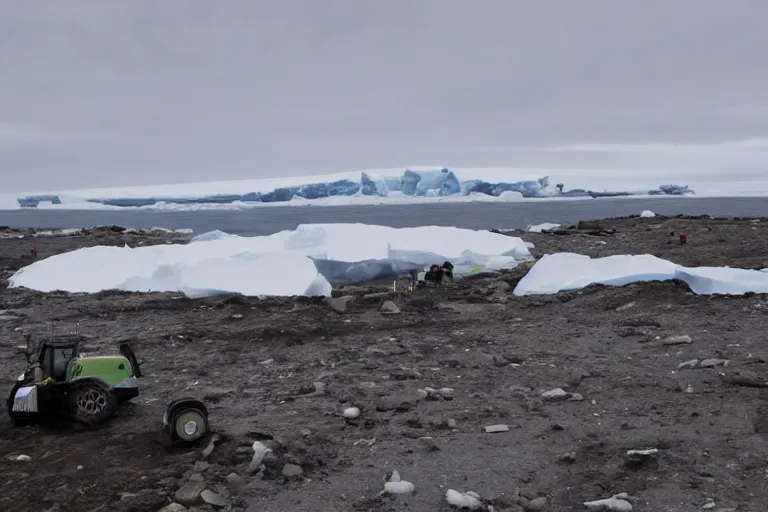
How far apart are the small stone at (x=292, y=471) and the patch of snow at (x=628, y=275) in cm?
594

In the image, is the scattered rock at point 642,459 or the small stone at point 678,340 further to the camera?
the small stone at point 678,340

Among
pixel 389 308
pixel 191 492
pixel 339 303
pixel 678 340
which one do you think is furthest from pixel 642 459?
pixel 339 303

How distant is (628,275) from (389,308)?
10.00 ft

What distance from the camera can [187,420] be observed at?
3664 mm

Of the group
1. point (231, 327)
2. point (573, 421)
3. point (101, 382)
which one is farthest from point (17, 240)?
point (573, 421)

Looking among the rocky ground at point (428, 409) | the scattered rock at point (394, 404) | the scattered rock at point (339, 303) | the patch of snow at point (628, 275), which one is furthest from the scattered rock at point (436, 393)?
the patch of snow at point (628, 275)

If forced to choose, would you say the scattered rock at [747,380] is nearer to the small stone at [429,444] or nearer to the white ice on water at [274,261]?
the small stone at [429,444]

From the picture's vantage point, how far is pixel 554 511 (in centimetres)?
295

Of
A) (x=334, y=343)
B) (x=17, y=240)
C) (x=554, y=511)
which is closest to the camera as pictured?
(x=554, y=511)

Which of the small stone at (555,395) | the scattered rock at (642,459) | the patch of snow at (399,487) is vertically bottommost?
the patch of snow at (399,487)

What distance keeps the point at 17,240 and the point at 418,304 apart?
1653cm

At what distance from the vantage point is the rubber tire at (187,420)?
3.62 m

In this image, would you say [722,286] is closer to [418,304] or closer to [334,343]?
[418,304]

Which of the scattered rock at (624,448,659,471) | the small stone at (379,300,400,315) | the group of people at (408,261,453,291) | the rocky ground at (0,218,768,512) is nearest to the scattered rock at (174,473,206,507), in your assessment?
the rocky ground at (0,218,768,512)
